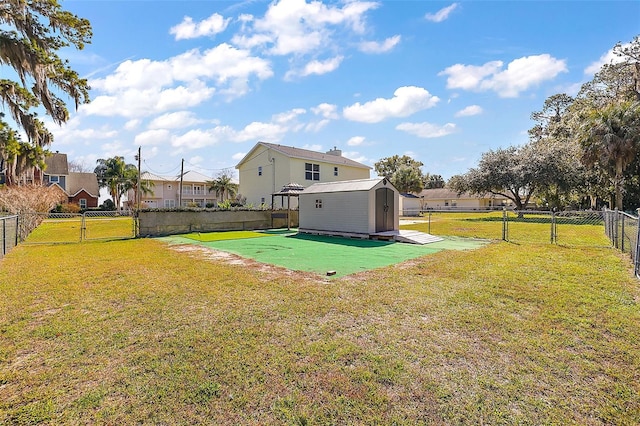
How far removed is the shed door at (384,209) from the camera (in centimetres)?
1307

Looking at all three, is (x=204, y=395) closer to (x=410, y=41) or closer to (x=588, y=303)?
(x=588, y=303)

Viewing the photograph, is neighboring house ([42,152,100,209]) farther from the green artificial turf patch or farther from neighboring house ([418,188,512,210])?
neighboring house ([418,188,512,210])

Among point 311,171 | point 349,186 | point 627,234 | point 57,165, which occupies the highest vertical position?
point 57,165

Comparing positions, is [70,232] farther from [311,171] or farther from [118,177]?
[118,177]

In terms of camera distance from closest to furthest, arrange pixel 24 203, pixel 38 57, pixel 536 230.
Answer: pixel 38 57 → pixel 24 203 → pixel 536 230

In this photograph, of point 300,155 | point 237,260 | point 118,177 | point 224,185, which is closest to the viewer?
point 237,260

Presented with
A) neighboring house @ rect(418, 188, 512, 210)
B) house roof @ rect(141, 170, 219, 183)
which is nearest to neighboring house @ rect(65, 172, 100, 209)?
house roof @ rect(141, 170, 219, 183)

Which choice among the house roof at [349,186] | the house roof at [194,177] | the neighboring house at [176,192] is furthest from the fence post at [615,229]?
the house roof at [194,177]

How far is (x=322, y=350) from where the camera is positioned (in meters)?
3.19

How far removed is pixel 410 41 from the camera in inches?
462

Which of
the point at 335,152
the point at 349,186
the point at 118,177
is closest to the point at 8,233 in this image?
the point at 349,186

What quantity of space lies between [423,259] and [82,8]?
1160 cm

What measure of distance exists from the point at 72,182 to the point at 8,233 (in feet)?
112

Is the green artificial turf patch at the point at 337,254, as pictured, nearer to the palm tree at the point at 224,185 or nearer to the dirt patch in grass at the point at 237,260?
the dirt patch in grass at the point at 237,260
